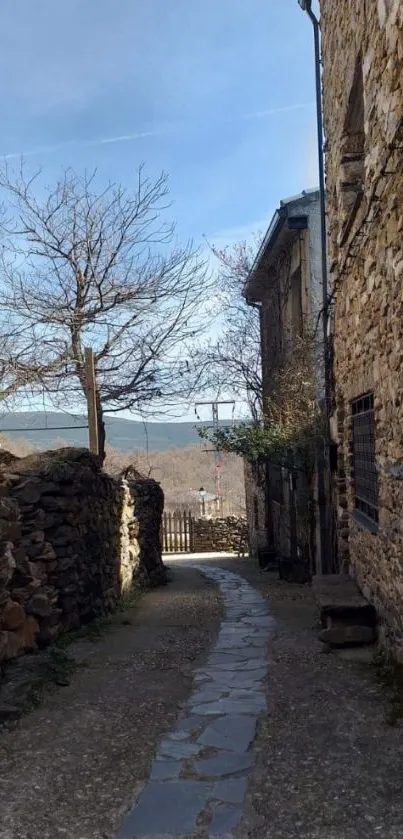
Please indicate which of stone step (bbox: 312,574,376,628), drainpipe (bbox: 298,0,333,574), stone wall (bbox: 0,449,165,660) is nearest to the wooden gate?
stone wall (bbox: 0,449,165,660)

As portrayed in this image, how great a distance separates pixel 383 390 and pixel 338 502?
2.73m

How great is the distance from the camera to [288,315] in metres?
12.6

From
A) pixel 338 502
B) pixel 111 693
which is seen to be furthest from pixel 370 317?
pixel 111 693

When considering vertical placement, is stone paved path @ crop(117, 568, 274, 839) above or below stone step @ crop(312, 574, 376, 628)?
below

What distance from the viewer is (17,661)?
4918 millimetres

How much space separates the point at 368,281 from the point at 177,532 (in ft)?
65.8

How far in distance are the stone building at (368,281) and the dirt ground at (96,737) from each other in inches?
66.3

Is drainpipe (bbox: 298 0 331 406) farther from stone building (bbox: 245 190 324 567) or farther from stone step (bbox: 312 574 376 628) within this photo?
stone step (bbox: 312 574 376 628)

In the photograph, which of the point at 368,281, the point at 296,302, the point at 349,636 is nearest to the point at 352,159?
the point at 368,281

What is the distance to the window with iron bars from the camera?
5.79 m

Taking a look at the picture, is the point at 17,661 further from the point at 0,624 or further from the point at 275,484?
the point at 275,484

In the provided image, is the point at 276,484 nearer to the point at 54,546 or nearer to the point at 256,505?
the point at 256,505

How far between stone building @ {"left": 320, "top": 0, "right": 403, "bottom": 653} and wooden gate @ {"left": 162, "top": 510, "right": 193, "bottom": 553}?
56.9ft

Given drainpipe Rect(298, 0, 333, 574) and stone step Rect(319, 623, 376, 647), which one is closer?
stone step Rect(319, 623, 376, 647)
